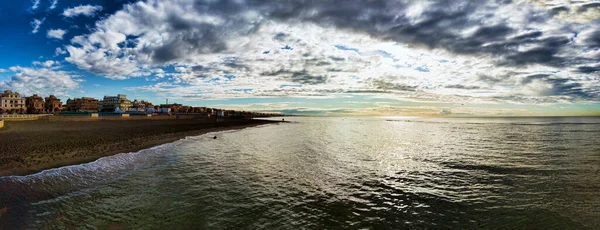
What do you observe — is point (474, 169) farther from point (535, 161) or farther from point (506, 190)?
point (535, 161)

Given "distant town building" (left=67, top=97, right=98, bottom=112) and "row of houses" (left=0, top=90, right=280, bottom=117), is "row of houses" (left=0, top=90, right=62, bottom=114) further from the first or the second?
"distant town building" (left=67, top=97, right=98, bottom=112)

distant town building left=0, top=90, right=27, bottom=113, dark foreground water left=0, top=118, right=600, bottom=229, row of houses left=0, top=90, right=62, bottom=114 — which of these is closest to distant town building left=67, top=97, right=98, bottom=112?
row of houses left=0, top=90, right=62, bottom=114

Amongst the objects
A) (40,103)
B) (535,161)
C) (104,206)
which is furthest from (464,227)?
(40,103)

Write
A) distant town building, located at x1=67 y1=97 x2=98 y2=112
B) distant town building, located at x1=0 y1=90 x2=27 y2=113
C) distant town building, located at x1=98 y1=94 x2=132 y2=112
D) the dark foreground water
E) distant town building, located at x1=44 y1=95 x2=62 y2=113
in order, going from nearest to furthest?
1. the dark foreground water
2. distant town building, located at x1=0 y1=90 x2=27 y2=113
3. distant town building, located at x1=44 y1=95 x2=62 y2=113
4. distant town building, located at x1=67 y1=97 x2=98 y2=112
5. distant town building, located at x1=98 y1=94 x2=132 y2=112

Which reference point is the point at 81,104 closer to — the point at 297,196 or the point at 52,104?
the point at 52,104

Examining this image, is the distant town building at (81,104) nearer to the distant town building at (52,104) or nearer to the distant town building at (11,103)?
the distant town building at (52,104)

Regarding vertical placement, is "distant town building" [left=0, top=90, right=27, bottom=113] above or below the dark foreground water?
above

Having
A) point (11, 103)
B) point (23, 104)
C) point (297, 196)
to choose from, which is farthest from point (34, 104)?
Result: point (297, 196)
